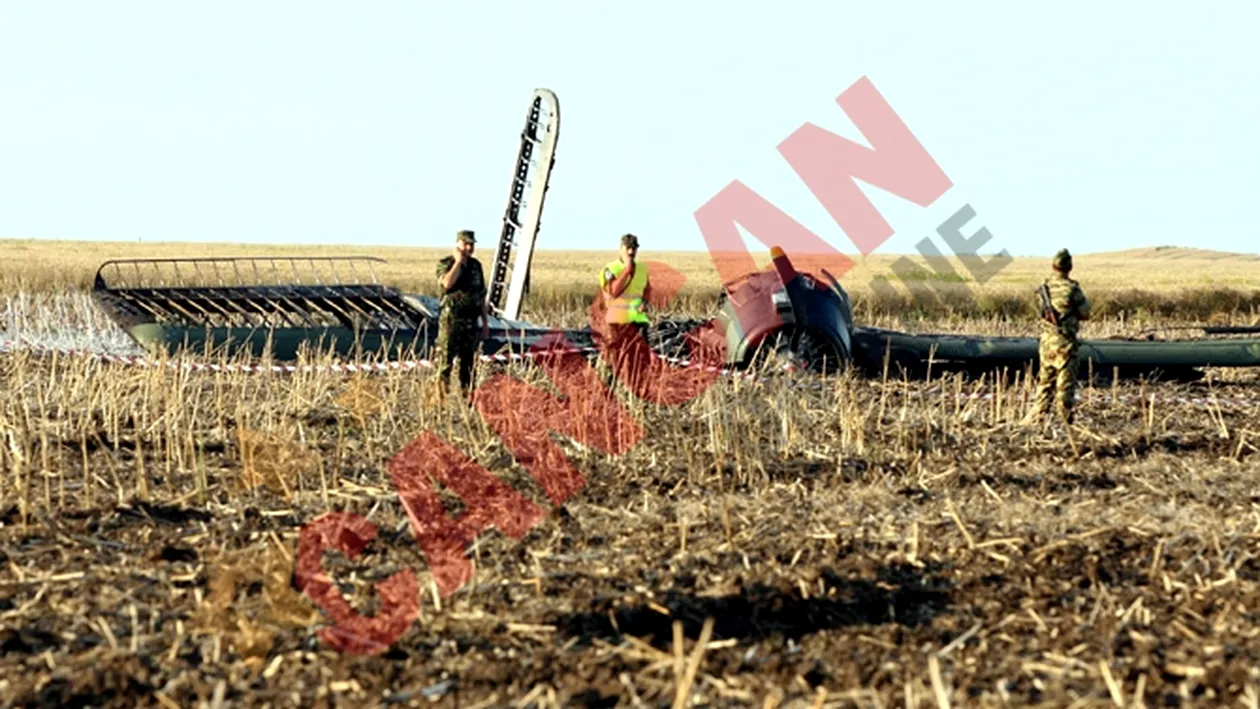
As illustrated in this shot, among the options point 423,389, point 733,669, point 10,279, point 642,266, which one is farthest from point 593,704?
point 10,279

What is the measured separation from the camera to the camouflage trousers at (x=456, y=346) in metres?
12.9

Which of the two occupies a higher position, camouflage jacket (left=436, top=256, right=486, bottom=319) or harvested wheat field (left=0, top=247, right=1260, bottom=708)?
camouflage jacket (left=436, top=256, right=486, bottom=319)

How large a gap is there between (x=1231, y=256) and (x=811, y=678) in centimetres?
9248

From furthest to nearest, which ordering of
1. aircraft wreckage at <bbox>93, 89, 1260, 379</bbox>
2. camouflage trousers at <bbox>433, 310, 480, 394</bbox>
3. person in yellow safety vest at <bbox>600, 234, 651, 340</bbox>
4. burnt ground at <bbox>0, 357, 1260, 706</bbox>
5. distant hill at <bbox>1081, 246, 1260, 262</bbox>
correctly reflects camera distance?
distant hill at <bbox>1081, 246, 1260, 262</bbox> < aircraft wreckage at <bbox>93, 89, 1260, 379</bbox> < person in yellow safety vest at <bbox>600, 234, 651, 340</bbox> < camouflage trousers at <bbox>433, 310, 480, 394</bbox> < burnt ground at <bbox>0, 357, 1260, 706</bbox>

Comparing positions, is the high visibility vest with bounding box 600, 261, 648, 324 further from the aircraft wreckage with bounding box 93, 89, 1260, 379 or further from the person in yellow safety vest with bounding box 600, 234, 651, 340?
the aircraft wreckage with bounding box 93, 89, 1260, 379

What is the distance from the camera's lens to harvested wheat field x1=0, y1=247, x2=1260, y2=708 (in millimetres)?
5891

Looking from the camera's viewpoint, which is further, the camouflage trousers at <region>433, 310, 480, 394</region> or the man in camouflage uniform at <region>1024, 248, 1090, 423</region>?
the camouflage trousers at <region>433, 310, 480, 394</region>

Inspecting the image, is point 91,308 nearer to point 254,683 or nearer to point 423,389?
point 423,389

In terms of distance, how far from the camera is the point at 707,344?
15.9m

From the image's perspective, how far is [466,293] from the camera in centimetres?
1308

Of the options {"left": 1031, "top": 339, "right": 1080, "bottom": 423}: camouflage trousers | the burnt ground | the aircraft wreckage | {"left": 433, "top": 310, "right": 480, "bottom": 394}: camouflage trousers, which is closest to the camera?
the burnt ground

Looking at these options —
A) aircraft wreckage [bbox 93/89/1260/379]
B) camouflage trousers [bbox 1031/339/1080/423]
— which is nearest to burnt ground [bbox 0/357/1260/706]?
camouflage trousers [bbox 1031/339/1080/423]

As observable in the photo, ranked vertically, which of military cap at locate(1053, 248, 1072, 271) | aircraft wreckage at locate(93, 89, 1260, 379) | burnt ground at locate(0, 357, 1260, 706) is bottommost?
burnt ground at locate(0, 357, 1260, 706)

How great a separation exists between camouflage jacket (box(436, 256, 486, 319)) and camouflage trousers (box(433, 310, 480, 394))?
5 cm
